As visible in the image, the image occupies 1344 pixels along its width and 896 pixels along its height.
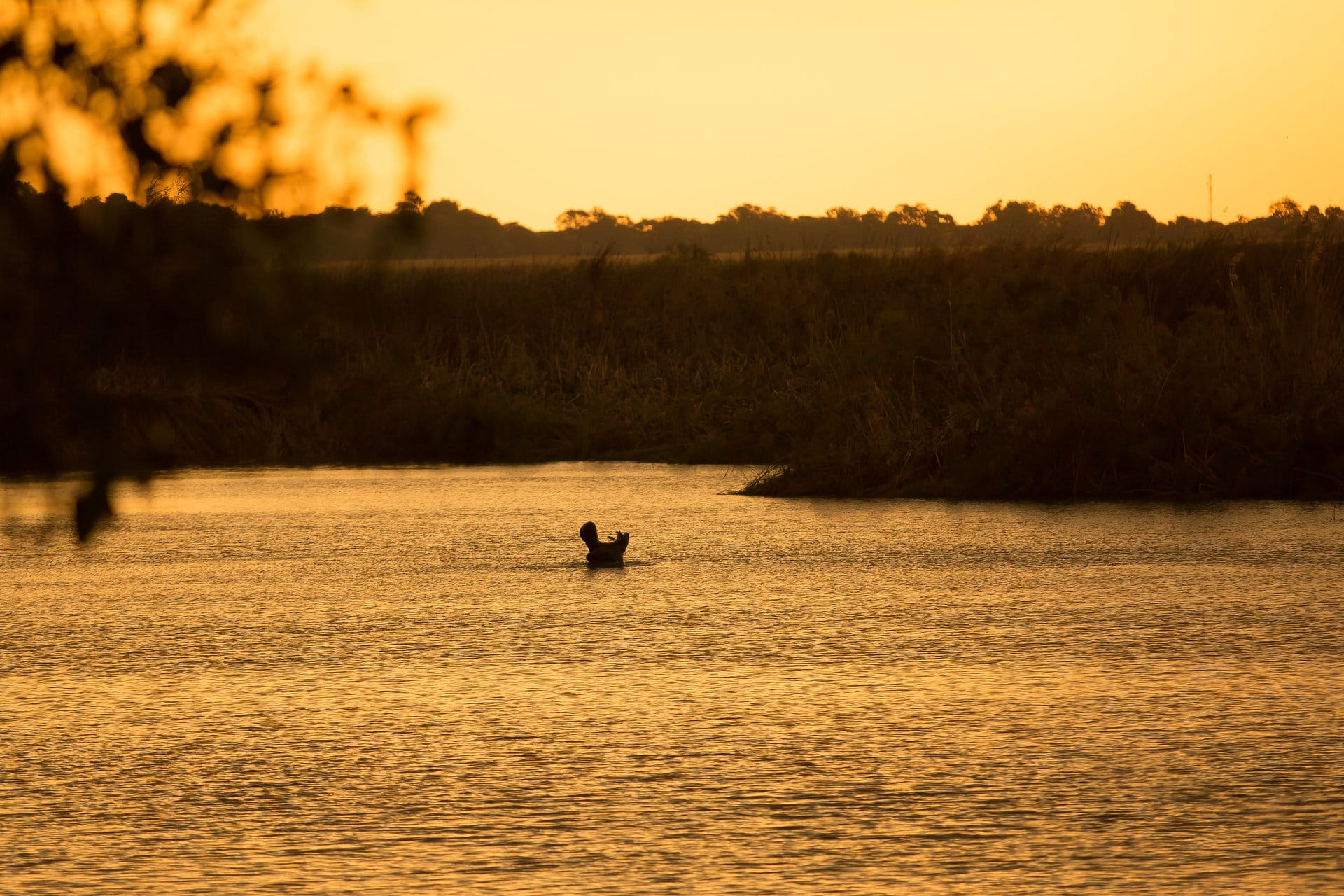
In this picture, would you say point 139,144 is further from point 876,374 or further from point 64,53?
point 876,374

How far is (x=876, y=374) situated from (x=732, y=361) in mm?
7368

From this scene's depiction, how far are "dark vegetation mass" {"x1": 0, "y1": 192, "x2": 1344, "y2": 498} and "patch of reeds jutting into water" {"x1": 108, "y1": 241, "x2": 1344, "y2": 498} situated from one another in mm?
44

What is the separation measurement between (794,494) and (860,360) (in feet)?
10.6

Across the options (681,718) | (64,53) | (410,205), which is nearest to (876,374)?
(681,718)

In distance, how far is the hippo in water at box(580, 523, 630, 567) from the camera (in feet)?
40.5

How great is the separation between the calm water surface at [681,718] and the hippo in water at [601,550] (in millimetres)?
167

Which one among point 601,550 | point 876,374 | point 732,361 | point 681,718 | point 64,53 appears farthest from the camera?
point 732,361

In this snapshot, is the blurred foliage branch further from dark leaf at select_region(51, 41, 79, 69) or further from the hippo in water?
the hippo in water

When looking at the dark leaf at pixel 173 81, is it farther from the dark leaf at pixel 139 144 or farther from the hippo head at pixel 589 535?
the hippo head at pixel 589 535

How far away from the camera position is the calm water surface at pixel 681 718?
5.30m

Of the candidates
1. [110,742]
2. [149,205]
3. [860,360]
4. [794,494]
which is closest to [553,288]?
[860,360]

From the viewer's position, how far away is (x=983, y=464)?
726 inches

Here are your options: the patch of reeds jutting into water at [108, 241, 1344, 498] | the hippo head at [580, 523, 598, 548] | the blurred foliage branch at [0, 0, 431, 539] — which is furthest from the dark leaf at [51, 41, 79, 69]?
the hippo head at [580, 523, 598, 548]

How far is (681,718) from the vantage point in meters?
7.25
